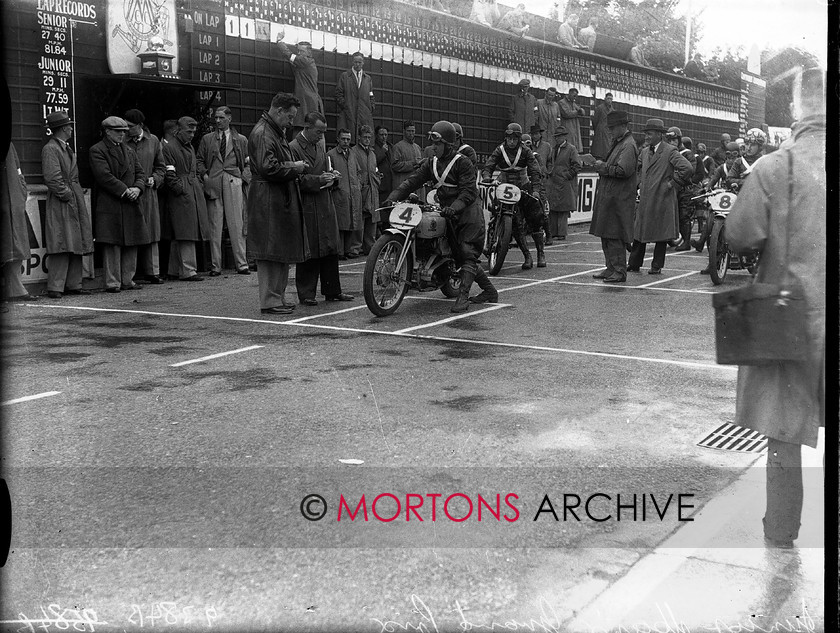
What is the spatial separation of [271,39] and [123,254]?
4.52m

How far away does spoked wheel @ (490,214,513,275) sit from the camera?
13.0 m

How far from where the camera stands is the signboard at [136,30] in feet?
40.1

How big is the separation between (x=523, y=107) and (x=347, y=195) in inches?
154

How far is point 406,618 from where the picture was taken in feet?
11.0

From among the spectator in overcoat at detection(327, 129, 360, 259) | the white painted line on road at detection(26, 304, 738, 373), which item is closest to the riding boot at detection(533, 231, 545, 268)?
the spectator in overcoat at detection(327, 129, 360, 259)

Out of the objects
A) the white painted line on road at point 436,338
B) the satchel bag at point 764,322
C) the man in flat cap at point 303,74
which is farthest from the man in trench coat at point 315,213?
the satchel bag at point 764,322

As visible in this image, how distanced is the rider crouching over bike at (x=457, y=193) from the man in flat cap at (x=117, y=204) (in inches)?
142

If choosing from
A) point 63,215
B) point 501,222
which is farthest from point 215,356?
point 501,222

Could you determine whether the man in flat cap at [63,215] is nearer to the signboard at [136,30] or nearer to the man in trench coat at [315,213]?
the signboard at [136,30]

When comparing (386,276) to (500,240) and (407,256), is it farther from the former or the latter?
(500,240)

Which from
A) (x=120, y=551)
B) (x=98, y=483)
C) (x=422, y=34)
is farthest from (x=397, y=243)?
(x=120, y=551)

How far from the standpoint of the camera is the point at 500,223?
13062 millimetres

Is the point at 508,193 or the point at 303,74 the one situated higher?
the point at 303,74

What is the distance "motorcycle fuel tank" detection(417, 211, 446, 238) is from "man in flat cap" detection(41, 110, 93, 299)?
395cm
